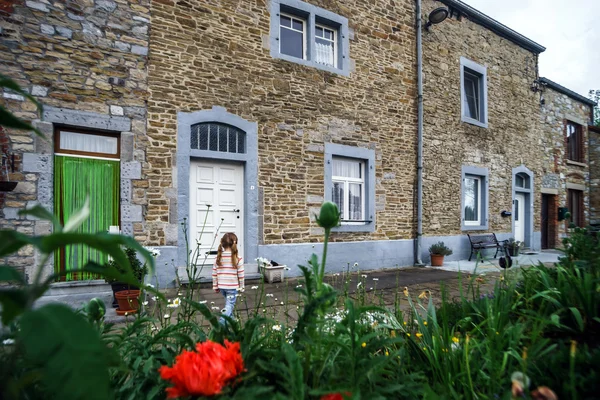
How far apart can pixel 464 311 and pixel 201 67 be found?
5920 millimetres

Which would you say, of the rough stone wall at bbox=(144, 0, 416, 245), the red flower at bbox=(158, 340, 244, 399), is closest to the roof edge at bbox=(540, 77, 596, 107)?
the rough stone wall at bbox=(144, 0, 416, 245)

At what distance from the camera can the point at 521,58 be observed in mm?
11656

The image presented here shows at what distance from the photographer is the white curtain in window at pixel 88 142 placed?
209 inches

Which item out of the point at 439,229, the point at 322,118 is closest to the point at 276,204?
the point at 322,118

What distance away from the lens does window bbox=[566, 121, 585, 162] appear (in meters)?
13.6

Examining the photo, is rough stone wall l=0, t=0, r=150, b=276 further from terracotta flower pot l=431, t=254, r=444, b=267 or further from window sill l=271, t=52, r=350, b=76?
terracotta flower pot l=431, t=254, r=444, b=267

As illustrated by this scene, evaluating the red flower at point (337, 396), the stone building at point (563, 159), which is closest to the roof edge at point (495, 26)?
the stone building at point (563, 159)

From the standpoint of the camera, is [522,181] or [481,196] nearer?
[481,196]

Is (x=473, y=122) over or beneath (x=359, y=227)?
over

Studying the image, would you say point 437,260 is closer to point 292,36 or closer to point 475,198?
point 475,198

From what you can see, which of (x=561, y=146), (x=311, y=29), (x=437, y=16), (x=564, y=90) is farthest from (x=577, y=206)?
(x=311, y=29)

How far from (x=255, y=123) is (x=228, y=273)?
3548mm

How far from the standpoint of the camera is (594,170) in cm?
1397

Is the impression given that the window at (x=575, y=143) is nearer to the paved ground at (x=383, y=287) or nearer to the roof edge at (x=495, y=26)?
the roof edge at (x=495, y=26)
